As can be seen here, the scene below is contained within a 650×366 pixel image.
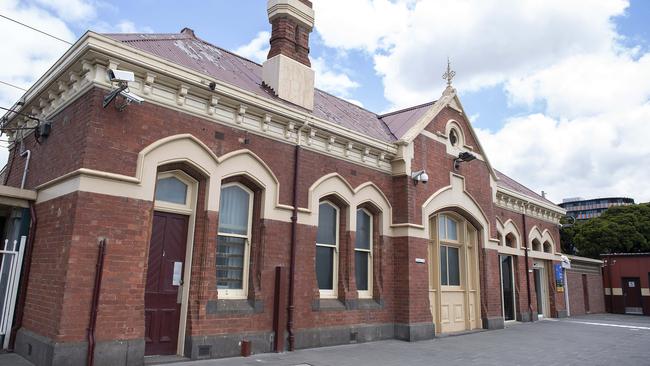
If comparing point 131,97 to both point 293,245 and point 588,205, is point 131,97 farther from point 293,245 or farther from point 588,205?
point 588,205

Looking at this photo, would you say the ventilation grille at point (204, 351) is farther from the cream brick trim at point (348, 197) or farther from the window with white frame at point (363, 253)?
the window with white frame at point (363, 253)

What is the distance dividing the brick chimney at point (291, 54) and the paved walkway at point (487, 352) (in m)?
6.51

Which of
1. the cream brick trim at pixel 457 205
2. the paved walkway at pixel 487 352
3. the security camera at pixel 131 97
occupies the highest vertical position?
the security camera at pixel 131 97

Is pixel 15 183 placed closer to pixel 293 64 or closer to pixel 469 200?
pixel 293 64

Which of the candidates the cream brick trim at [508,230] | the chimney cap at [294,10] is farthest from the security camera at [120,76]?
the cream brick trim at [508,230]

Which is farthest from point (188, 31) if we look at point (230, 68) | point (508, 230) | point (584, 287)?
point (584, 287)

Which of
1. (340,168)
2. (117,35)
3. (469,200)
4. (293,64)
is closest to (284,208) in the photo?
(340,168)

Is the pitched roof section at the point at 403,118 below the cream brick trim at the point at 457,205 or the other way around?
the other way around

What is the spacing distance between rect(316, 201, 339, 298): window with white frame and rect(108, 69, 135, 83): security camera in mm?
5706

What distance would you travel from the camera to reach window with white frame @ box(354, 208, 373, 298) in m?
12.5

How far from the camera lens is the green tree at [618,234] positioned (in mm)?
40281

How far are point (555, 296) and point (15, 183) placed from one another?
2146 centimetres

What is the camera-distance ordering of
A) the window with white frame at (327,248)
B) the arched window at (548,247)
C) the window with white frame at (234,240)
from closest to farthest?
the window with white frame at (234,240)
the window with white frame at (327,248)
the arched window at (548,247)

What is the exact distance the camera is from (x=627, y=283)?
27.2m
